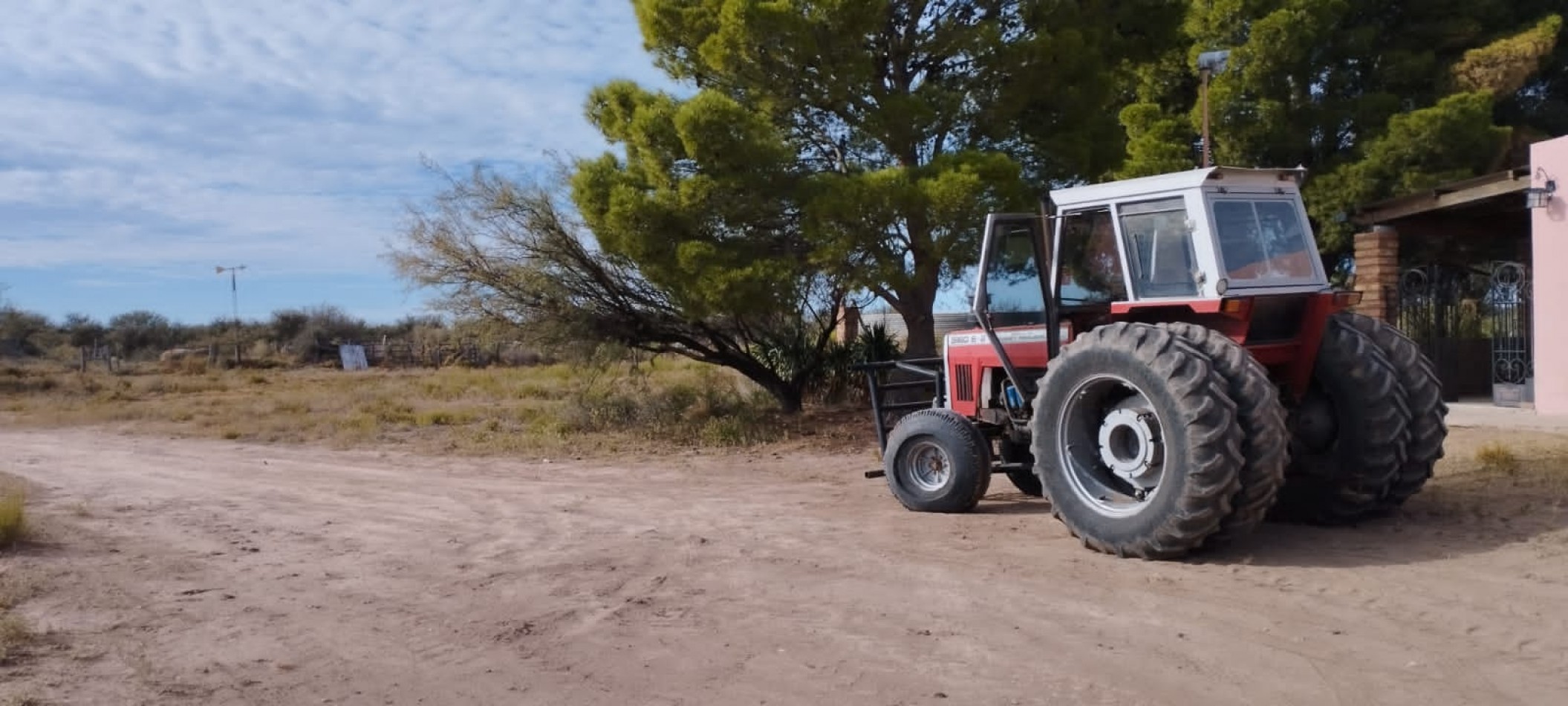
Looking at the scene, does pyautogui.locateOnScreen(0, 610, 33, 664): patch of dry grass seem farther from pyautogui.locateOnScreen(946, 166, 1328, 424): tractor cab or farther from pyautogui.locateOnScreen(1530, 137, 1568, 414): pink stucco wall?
pyautogui.locateOnScreen(1530, 137, 1568, 414): pink stucco wall

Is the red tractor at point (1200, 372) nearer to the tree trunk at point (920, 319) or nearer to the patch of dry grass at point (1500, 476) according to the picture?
the patch of dry grass at point (1500, 476)

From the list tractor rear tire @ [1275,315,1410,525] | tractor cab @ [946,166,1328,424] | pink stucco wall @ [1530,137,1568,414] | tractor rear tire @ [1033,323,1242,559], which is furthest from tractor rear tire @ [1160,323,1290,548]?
pink stucco wall @ [1530,137,1568,414]

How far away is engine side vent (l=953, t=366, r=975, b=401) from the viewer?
31.6ft

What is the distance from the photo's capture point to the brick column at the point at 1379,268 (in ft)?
50.3

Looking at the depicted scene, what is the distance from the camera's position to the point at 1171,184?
7820mm

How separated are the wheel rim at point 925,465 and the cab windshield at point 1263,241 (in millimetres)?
2725

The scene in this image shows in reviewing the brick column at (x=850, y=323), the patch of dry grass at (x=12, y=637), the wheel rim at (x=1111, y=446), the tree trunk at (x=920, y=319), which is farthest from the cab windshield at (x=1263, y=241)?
the brick column at (x=850, y=323)

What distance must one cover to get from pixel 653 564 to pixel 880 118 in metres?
9.01

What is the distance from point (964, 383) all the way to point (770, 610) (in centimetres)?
381

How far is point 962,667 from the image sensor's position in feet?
17.5

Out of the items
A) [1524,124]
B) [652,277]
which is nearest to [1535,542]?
[652,277]

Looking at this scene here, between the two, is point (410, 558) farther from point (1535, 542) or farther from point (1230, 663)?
point (1535, 542)

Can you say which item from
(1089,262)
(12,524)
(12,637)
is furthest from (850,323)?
(12,637)

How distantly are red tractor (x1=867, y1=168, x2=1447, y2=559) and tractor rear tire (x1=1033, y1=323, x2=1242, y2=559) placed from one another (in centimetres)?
1
